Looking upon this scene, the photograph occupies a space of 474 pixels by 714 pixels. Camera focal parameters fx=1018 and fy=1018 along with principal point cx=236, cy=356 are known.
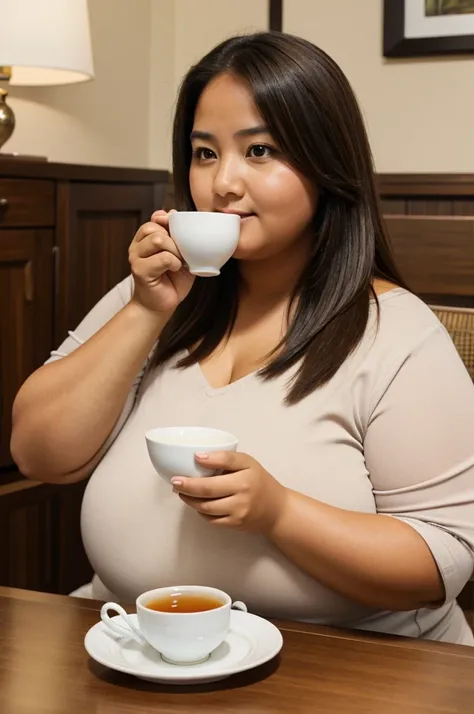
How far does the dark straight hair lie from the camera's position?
1.33m

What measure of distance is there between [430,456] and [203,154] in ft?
1.66

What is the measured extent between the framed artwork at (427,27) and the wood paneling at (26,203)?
1.03 m

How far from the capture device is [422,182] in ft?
8.79

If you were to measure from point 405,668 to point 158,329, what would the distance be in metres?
0.58

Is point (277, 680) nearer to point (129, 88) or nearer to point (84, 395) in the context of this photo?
point (84, 395)

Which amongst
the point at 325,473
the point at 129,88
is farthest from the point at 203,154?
the point at 129,88

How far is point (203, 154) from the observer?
138 centimetres

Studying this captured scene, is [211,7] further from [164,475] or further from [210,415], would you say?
[164,475]

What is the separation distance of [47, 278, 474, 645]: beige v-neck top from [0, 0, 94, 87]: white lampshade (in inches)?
43.8

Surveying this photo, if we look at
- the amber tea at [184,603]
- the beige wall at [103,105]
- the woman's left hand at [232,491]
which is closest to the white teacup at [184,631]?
the amber tea at [184,603]

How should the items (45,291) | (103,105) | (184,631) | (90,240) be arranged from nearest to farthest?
(184,631)
(45,291)
(90,240)
(103,105)

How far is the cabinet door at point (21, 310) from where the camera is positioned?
7.15 feet

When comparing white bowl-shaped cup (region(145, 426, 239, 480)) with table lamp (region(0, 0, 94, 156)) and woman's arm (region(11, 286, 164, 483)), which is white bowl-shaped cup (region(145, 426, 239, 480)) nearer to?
woman's arm (region(11, 286, 164, 483))

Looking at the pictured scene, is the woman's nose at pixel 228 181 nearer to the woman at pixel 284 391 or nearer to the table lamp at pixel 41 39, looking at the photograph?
the woman at pixel 284 391
